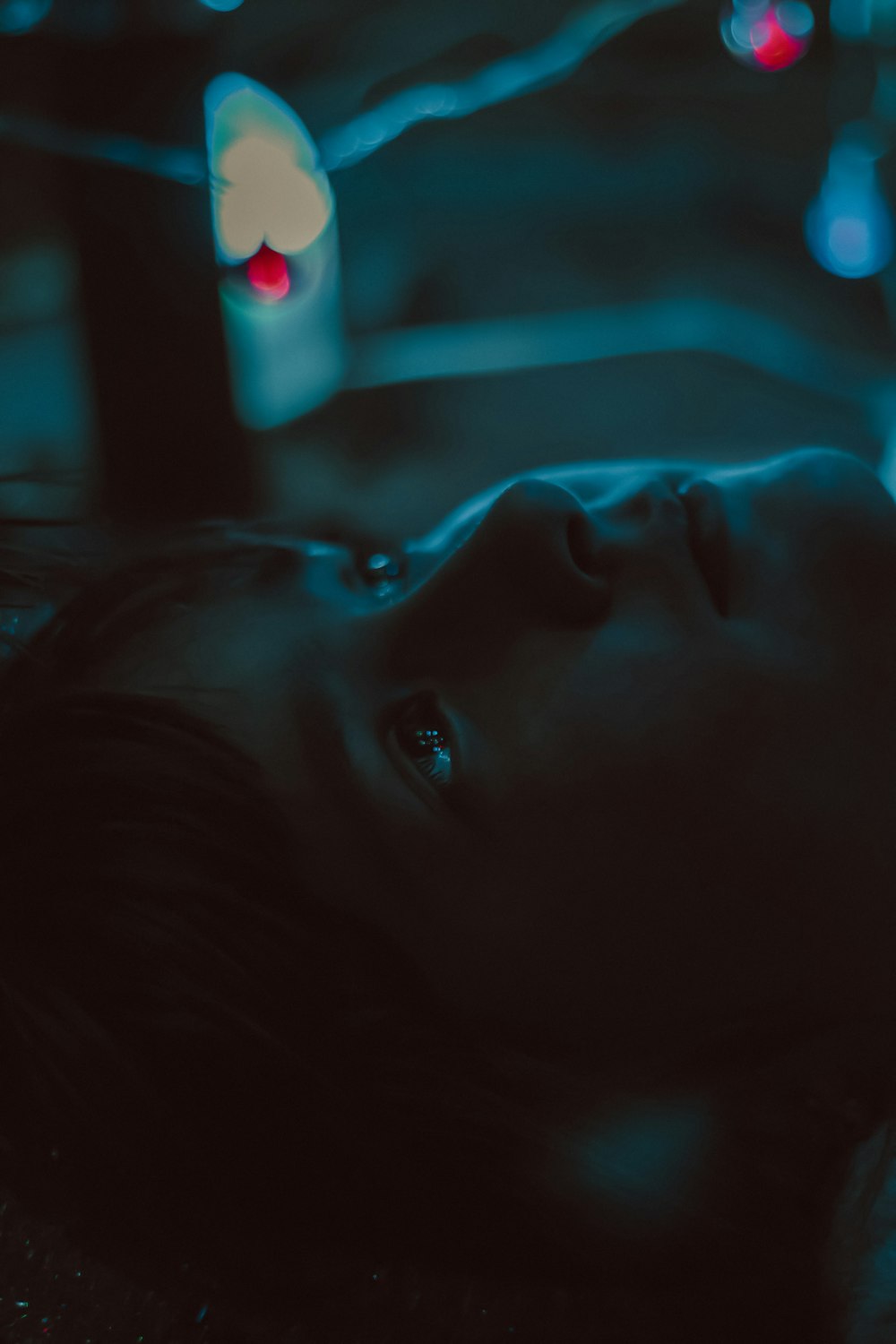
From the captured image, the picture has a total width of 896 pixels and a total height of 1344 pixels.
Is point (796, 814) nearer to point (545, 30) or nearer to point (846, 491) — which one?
point (846, 491)

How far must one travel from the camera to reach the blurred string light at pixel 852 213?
105 centimetres

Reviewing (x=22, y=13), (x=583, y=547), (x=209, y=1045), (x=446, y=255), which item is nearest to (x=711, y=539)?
(x=583, y=547)

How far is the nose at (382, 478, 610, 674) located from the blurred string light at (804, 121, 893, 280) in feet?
2.15

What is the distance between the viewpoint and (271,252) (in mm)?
1035

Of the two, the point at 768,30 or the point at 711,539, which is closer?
the point at 711,539

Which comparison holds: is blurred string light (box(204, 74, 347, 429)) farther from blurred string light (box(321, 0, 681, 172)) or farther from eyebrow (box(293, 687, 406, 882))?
eyebrow (box(293, 687, 406, 882))

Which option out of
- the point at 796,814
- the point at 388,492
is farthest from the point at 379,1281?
the point at 388,492

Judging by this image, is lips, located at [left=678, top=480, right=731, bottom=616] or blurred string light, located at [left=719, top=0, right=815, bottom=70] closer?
lips, located at [left=678, top=480, right=731, bottom=616]

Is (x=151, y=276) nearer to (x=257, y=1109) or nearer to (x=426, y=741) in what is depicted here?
(x=426, y=741)

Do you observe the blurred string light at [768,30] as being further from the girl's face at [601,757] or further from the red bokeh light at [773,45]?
the girl's face at [601,757]

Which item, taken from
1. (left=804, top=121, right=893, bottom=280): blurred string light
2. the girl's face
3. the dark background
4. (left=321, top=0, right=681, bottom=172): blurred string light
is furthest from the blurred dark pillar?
(left=804, top=121, right=893, bottom=280): blurred string light

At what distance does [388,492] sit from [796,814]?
2.16 feet

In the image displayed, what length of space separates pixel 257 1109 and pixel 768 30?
108 cm

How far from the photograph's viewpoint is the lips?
57cm
